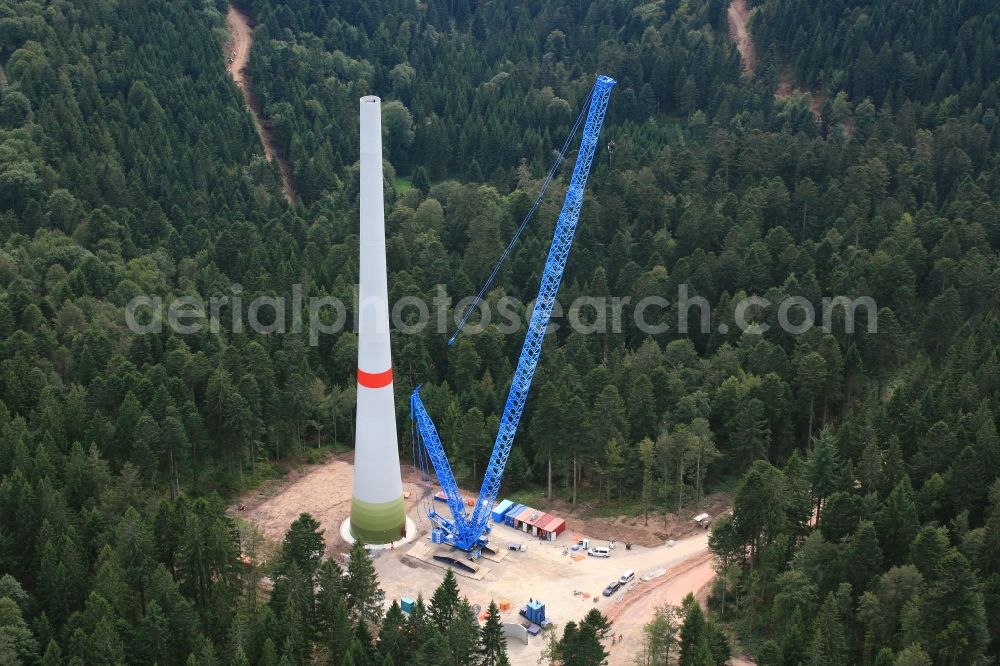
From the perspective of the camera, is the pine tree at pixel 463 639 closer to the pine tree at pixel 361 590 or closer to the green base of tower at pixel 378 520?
the pine tree at pixel 361 590

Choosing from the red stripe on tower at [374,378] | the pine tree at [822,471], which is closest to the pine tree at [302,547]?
the red stripe on tower at [374,378]

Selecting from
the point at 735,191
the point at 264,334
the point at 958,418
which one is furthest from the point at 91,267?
the point at 958,418

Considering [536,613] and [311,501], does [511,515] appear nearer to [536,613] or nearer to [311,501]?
[536,613]

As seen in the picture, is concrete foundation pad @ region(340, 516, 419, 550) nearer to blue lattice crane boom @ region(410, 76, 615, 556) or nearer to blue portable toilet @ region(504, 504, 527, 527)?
blue lattice crane boom @ region(410, 76, 615, 556)

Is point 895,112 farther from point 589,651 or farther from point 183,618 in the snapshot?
point 183,618

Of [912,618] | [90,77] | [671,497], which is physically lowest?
[671,497]

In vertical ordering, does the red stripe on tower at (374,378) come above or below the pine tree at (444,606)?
above

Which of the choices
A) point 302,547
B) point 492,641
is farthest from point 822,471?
point 302,547
